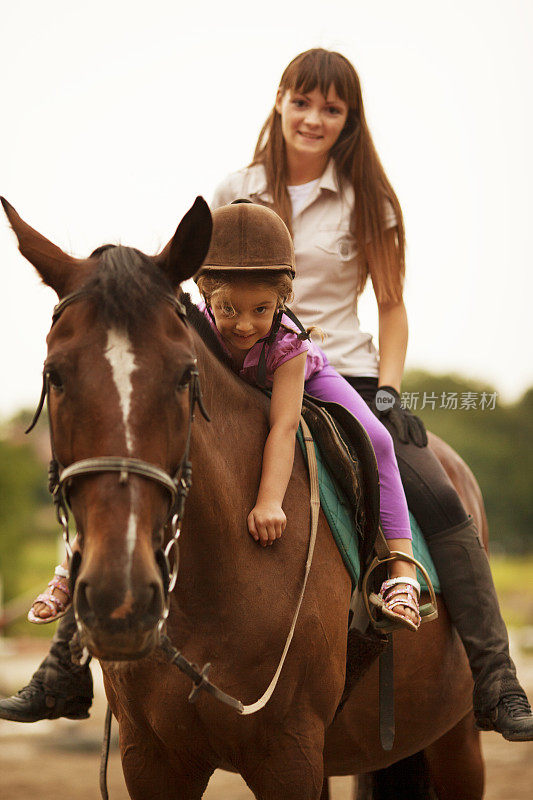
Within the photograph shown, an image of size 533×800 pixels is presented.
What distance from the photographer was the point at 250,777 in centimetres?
297

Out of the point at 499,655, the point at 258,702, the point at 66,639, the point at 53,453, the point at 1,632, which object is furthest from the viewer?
the point at 1,632

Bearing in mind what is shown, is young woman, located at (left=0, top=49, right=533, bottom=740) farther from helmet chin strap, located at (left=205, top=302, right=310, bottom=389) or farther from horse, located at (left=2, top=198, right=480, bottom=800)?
helmet chin strap, located at (left=205, top=302, right=310, bottom=389)

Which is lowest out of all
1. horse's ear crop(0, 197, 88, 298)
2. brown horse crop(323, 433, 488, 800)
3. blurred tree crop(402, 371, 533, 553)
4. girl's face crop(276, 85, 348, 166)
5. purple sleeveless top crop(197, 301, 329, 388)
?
blurred tree crop(402, 371, 533, 553)

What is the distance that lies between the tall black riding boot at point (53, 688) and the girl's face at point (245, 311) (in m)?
1.31

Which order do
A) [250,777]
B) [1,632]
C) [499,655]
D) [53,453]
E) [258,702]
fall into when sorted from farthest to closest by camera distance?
[1,632] → [499,655] → [250,777] → [258,702] → [53,453]

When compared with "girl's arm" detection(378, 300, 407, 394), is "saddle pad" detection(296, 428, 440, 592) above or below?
below

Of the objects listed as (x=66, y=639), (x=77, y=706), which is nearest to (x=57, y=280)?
(x=66, y=639)

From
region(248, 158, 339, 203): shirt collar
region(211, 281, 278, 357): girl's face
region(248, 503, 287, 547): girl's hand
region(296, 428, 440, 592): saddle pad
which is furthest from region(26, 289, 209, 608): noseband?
region(248, 158, 339, 203): shirt collar

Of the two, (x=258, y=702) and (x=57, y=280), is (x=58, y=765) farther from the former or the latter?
(x=57, y=280)

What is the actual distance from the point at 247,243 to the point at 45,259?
74 cm

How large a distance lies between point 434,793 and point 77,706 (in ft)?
6.66

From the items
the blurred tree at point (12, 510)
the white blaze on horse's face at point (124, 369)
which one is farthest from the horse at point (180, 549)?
the blurred tree at point (12, 510)

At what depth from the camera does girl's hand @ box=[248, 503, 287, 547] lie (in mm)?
2893

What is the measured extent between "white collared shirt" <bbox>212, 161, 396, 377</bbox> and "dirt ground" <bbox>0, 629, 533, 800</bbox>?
509 centimetres
